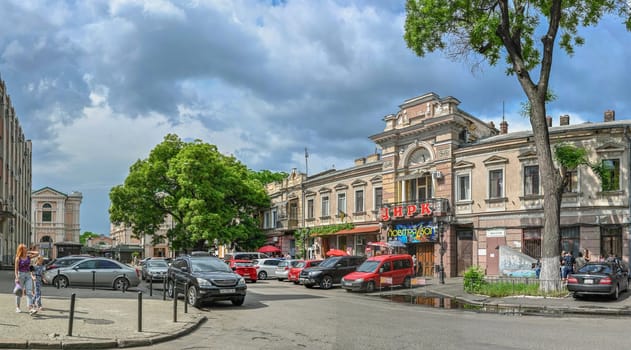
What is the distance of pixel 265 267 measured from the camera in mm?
39469

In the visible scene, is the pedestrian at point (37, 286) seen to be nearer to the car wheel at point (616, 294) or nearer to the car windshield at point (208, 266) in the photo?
the car windshield at point (208, 266)

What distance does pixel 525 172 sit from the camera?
33.3m

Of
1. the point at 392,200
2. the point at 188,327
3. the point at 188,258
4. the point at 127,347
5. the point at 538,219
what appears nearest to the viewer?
the point at 127,347

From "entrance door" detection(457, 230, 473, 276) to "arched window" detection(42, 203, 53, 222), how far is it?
3257 inches

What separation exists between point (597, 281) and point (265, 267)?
76.3 feet

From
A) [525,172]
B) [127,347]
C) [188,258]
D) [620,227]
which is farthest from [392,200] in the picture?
[127,347]

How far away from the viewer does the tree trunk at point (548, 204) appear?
75.8 ft

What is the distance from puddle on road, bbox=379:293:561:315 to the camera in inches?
752

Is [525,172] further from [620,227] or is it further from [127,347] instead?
[127,347]

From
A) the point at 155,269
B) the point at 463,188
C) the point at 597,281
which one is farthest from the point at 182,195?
the point at 597,281

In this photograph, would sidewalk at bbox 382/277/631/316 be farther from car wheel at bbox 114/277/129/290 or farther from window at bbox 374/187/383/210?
window at bbox 374/187/383/210

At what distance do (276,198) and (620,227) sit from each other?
33314mm

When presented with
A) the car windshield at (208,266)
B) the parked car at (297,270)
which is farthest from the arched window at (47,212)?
the car windshield at (208,266)

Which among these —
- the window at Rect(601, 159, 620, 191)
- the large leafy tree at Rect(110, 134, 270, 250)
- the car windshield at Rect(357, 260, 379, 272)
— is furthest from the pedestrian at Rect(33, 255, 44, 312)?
the large leafy tree at Rect(110, 134, 270, 250)
